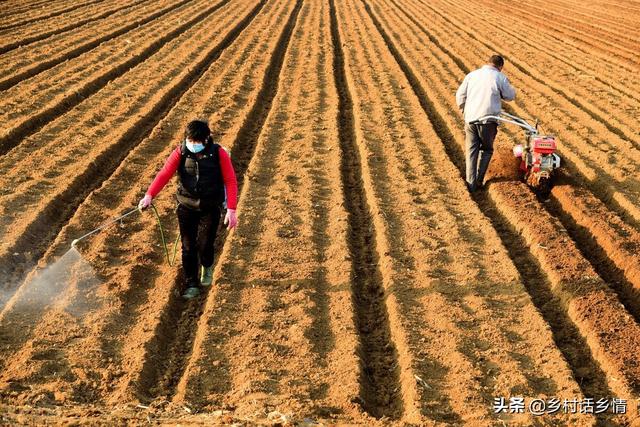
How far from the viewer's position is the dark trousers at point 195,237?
571 cm

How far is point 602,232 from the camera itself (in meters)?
7.19

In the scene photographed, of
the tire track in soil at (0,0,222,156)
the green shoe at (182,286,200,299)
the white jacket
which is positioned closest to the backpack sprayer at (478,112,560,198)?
the white jacket

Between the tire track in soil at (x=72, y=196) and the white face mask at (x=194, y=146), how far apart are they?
2092 mm

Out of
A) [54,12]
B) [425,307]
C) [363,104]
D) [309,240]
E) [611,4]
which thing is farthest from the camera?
[611,4]

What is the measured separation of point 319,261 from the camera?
21.4 ft

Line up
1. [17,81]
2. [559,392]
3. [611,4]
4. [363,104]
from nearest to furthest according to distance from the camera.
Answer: [559,392] → [363,104] → [17,81] → [611,4]

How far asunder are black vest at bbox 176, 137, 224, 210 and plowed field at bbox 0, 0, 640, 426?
860mm

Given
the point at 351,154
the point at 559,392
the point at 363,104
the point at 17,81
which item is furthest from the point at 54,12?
the point at 559,392

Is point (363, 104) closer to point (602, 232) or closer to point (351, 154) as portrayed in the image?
point (351, 154)

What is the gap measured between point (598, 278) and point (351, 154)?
4503 millimetres

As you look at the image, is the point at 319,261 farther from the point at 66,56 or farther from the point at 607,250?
the point at 66,56

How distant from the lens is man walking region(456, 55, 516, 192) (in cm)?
799

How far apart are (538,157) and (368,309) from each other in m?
3.62

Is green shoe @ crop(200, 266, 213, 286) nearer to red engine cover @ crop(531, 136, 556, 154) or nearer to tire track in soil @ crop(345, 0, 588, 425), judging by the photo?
tire track in soil @ crop(345, 0, 588, 425)
